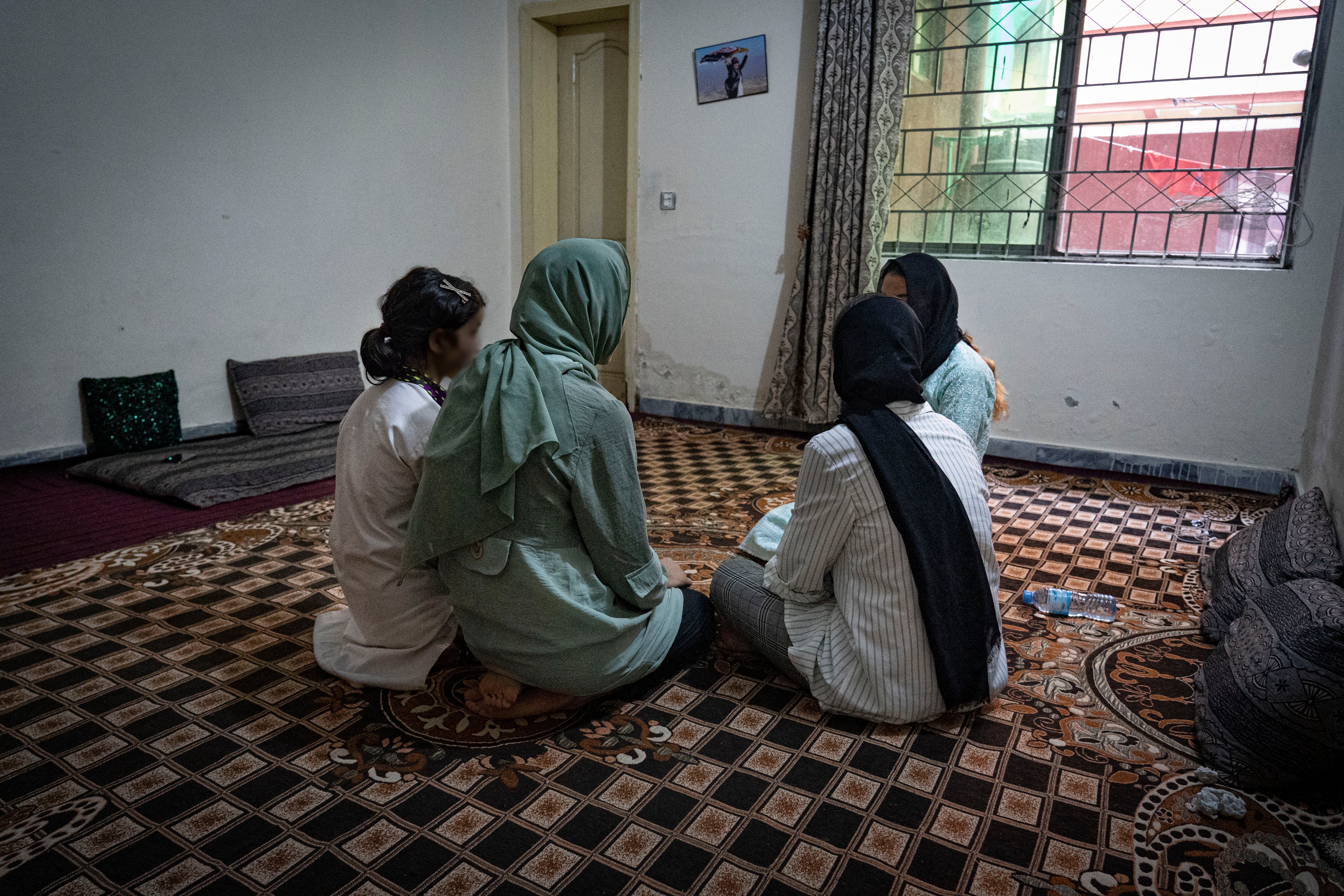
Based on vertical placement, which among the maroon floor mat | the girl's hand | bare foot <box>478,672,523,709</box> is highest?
the girl's hand

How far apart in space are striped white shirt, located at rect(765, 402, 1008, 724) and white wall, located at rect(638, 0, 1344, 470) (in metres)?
2.70

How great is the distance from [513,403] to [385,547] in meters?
0.50

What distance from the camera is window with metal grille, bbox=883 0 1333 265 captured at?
372cm

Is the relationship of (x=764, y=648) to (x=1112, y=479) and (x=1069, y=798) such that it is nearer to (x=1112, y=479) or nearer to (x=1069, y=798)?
(x=1069, y=798)

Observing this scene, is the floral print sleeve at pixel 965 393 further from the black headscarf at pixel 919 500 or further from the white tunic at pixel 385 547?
the white tunic at pixel 385 547

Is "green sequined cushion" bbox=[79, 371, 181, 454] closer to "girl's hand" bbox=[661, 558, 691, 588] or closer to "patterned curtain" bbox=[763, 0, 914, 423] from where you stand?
"girl's hand" bbox=[661, 558, 691, 588]

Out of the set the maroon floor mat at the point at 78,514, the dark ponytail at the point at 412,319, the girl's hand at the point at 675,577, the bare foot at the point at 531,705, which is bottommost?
the maroon floor mat at the point at 78,514

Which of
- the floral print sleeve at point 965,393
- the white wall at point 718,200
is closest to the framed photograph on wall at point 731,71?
the white wall at point 718,200

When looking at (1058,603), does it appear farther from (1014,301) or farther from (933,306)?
(1014,301)

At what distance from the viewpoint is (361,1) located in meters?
4.64

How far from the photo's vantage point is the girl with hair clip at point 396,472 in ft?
5.94

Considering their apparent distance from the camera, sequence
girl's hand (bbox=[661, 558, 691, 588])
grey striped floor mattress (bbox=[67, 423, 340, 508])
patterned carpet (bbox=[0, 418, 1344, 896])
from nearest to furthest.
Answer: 1. patterned carpet (bbox=[0, 418, 1344, 896])
2. girl's hand (bbox=[661, 558, 691, 588])
3. grey striped floor mattress (bbox=[67, 423, 340, 508])

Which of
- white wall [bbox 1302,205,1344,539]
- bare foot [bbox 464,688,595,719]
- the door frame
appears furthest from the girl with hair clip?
the door frame

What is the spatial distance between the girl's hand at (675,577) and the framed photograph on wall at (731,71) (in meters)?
3.42
